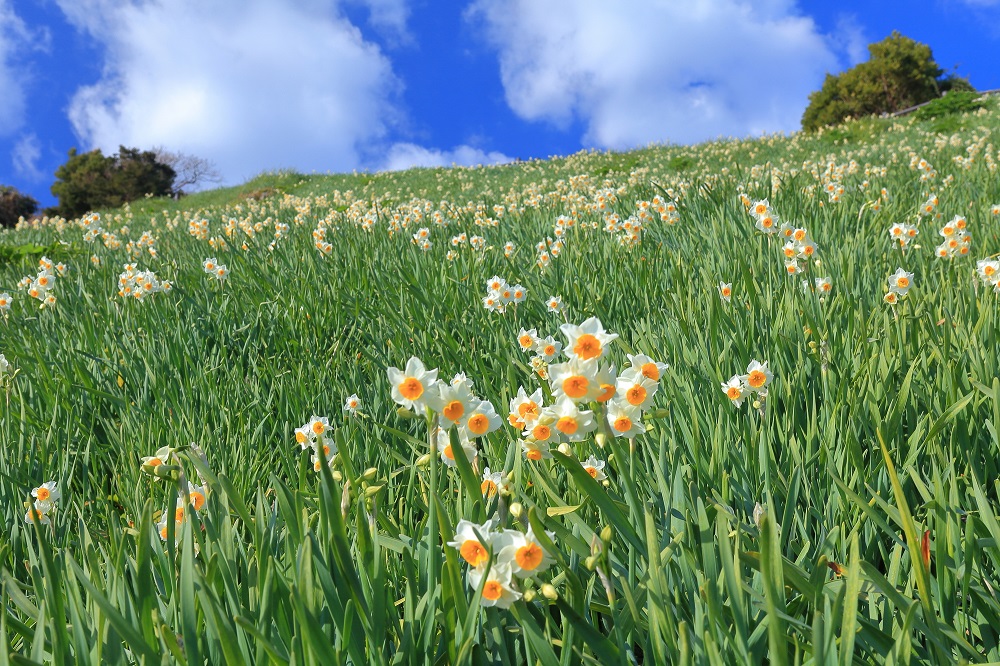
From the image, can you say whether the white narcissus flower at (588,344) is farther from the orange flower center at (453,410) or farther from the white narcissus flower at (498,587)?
the white narcissus flower at (498,587)

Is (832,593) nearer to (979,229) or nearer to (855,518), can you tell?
(855,518)

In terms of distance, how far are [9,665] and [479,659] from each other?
733mm

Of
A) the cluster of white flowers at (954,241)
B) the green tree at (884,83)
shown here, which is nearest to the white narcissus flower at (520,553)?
the cluster of white flowers at (954,241)

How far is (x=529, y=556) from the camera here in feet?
3.33

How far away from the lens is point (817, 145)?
59.8 ft

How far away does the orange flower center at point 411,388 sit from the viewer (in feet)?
4.04

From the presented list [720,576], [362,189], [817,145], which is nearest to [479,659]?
[720,576]

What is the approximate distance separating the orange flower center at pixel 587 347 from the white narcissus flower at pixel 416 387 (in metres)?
0.27

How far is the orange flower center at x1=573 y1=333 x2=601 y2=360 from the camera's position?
1.22 meters

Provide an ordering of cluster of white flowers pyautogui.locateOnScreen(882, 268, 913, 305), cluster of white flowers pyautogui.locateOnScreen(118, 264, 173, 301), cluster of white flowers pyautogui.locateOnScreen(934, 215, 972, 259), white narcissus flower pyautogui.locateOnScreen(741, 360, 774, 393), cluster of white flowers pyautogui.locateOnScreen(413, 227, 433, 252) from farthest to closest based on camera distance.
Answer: cluster of white flowers pyautogui.locateOnScreen(413, 227, 433, 252)
cluster of white flowers pyautogui.locateOnScreen(118, 264, 173, 301)
cluster of white flowers pyautogui.locateOnScreen(934, 215, 972, 259)
cluster of white flowers pyautogui.locateOnScreen(882, 268, 913, 305)
white narcissus flower pyautogui.locateOnScreen(741, 360, 774, 393)

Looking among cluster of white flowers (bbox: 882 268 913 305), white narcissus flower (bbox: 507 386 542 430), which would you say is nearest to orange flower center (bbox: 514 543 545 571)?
white narcissus flower (bbox: 507 386 542 430)

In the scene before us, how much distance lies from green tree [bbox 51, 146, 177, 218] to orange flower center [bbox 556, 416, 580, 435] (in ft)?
143

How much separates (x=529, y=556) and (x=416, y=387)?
1.25 ft

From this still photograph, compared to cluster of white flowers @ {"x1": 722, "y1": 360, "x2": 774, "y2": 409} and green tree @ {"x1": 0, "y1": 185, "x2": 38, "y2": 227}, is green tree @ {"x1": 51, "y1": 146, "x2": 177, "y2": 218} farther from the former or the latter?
cluster of white flowers @ {"x1": 722, "y1": 360, "x2": 774, "y2": 409}
